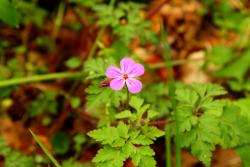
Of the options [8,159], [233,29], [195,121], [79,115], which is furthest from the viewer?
[233,29]

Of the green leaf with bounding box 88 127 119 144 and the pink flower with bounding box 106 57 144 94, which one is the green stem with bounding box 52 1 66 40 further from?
Answer: the green leaf with bounding box 88 127 119 144

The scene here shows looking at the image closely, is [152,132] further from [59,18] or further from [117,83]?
[59,18]

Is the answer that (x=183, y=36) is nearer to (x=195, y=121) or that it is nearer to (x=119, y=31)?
(x=119, y=31)

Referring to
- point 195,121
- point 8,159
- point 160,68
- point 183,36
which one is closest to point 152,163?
point 195,121

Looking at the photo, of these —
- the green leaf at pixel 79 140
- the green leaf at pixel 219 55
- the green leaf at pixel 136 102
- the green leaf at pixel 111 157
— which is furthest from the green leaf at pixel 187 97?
the green leaf at pixel 219 55

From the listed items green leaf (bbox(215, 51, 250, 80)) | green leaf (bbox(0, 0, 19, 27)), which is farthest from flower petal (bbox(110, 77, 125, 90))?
green leaf (bbox(215, 51, 250, 80))

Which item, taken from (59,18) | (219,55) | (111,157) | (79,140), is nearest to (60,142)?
(79,140)

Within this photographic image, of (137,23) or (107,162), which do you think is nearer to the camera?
(107,162)
